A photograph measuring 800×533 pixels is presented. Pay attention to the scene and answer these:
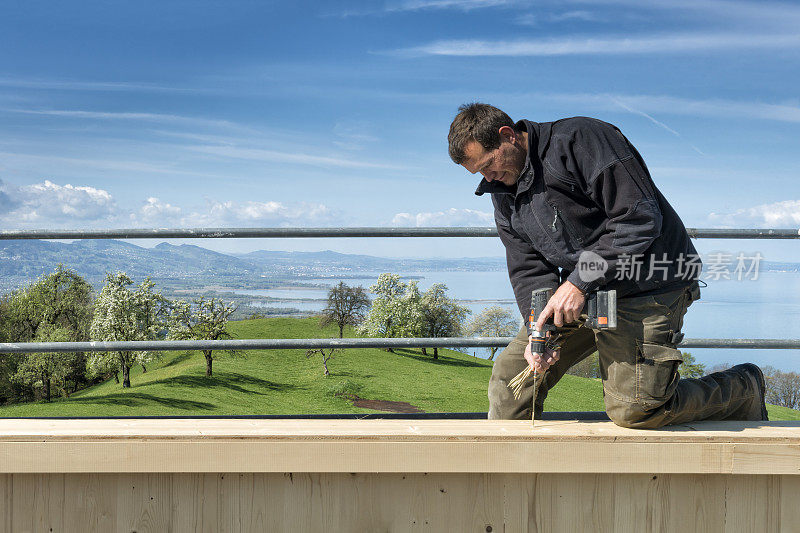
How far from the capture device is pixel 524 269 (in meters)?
2.00

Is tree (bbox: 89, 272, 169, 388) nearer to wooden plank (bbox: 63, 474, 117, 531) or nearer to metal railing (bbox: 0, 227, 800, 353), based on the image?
metal railing (bbox: 0, 227, 800, 353)

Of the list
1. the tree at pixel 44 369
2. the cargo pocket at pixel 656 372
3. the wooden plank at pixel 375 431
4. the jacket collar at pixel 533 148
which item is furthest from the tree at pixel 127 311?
the cargo pocket at pixel 656 372

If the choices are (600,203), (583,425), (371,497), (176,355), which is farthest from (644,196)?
(176,355)

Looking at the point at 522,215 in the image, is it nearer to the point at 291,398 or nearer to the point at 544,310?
the point at 544,310

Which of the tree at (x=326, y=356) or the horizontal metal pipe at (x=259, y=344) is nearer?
the horizontal metal pipe at (x=259, y=344)

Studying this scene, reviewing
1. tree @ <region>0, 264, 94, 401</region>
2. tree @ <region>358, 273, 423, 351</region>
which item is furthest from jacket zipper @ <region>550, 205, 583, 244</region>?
tree @ <region>0, 264, 94, 401</region>

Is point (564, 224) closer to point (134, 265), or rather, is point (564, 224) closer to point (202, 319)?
point (202, 319)

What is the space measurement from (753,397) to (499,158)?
112cm

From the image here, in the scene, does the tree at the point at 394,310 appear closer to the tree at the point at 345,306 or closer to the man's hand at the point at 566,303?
the tree at the point at 345,306

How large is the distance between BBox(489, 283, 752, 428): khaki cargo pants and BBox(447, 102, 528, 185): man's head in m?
0.53

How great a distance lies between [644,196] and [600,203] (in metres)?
0.13

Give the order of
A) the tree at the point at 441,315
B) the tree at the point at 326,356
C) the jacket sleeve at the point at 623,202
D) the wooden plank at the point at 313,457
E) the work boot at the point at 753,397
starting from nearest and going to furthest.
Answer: the wooden plank at the point at 313,457 < the jacket sleeve at the point at 623,202 < the work boot at the point at 753,397 < the tree at the point at 441,315 < the tree at the point at 326,356

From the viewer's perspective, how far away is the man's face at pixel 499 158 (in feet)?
5.66

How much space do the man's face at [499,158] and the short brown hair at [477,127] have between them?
0.6 inches
